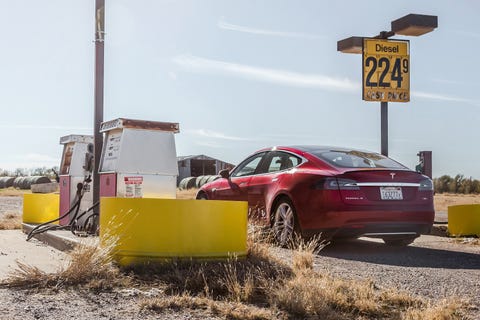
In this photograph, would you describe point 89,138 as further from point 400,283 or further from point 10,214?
point 400,283

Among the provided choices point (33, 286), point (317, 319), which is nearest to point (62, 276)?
point (33, 286)

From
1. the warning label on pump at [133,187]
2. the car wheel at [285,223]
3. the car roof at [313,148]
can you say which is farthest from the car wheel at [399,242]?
the warning label on pump at [133,187]

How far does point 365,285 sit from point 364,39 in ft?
37.6

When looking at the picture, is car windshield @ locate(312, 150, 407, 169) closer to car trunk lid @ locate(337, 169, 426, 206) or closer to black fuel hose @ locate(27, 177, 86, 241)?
car trunk lid @ locate(337, 169, 426, 206)

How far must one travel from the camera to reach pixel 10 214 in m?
16.2

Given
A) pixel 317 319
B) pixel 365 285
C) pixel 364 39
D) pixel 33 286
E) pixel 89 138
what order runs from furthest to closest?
pixel 364 39 < pixel 89 138 < pixel 33 286 < pixel 365 285 < pixel 317 319

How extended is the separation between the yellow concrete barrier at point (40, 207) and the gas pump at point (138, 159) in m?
2.93

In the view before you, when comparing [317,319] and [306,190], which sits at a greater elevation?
[306,190]

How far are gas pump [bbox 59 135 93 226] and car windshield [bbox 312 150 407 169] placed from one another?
4090 mm

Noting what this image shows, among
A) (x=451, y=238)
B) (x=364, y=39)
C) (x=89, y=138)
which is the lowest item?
(x=451, y=238)

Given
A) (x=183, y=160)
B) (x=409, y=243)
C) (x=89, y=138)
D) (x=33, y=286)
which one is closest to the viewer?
(x=33, y=286)

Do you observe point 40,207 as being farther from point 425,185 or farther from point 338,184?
point 425,185

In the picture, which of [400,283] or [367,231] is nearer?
[400,283]

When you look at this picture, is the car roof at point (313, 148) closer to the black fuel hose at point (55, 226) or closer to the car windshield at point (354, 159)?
the car windshield at point (354, 159)
